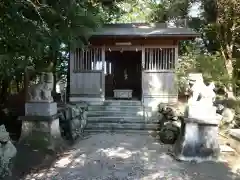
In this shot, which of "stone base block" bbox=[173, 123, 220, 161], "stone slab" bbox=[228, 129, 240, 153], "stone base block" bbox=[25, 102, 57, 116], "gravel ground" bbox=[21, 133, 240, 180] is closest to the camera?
"gravel ground" bbox=[21, 133, 240, 180]

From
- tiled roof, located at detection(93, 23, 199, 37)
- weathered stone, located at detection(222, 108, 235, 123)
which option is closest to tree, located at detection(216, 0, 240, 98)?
tiled roof, located at detection(93, 23, 199, 37)

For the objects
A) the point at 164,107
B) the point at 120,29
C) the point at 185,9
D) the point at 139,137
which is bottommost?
the point at 139,137

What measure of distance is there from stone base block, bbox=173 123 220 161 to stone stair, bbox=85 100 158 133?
3.25 meters

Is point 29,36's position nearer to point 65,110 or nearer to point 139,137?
point 65,110

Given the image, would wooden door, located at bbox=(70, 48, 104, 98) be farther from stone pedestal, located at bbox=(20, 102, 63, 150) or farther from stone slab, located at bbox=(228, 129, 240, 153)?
stone slab, located at bbox=(228, 129, 240, 153)

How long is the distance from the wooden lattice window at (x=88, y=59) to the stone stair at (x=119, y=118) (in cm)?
173

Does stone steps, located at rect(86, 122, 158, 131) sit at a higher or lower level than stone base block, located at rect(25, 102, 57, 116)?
lower

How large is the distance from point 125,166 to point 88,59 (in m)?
6.72

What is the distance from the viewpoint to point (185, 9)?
543 inches

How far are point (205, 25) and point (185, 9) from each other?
1.22 m

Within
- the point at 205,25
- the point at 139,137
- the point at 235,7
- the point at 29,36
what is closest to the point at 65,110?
the point at 139,137

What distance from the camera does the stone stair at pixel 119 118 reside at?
9477mm

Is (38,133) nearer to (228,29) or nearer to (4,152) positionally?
(4,152)

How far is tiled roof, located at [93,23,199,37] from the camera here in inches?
435
